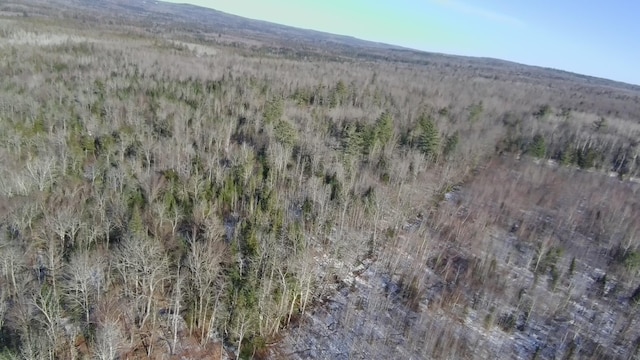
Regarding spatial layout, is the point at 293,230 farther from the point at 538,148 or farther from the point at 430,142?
the point at 538,148

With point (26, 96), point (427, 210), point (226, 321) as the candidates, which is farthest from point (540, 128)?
point (26, 96)

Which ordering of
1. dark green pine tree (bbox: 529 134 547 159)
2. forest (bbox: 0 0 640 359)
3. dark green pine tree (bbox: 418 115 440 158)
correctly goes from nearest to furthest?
forest (bbox: 0 0 640 359) < dark green pine tree (bbox: 418 115 440 158) < dark green pine tree (bbox: 529 134 547 159)

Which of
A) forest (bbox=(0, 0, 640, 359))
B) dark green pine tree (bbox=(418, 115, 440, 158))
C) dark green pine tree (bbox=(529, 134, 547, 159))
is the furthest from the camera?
dark green pine tree (bbox=(529, 134, 547, 159))

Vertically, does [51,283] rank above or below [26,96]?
below

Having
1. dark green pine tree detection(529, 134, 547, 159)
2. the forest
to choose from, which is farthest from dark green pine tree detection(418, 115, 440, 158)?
dark green pine tree detection(529, 134, 547, 159)

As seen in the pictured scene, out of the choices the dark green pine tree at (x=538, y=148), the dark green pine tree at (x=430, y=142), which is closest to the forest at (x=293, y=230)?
the dark green pine tree at (x=538, y=148)

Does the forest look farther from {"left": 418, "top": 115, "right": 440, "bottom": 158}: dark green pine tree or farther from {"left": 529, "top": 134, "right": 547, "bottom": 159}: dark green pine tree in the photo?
{"left": 418, "top": 115, "right": 440, "bottom": 158}: dark green pine tree

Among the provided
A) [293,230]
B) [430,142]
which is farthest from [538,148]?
[293,230]

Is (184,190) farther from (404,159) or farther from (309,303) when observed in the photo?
(404,159)

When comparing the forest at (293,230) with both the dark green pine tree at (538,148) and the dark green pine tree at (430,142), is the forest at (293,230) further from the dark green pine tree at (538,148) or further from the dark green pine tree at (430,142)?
the dark green pine tree at (430,142)
